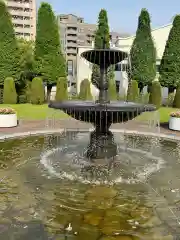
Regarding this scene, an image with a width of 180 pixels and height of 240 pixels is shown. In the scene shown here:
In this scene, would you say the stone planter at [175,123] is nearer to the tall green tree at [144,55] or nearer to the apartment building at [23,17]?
the tall green tree at [144,55]

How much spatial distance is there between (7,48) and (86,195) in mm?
24111

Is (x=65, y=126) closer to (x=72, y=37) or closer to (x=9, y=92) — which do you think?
(x=9, y=92)

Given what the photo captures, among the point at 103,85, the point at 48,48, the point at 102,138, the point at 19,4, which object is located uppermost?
the point at 19,4

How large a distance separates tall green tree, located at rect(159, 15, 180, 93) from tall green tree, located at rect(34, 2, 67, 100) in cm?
1039

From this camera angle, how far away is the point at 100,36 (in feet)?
109

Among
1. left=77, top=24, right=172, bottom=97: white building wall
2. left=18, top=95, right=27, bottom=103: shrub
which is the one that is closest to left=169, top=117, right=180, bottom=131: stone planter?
left=18, top=95, right=27, bottom=103: shrub

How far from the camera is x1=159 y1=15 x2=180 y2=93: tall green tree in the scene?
95.9 ft

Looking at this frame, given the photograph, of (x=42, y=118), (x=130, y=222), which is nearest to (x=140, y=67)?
(x=42, y=118)

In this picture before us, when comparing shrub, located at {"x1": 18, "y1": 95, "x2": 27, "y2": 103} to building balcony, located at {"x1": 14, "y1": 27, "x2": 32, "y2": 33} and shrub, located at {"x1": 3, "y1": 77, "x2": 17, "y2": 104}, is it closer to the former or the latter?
shrub, located at {"x1": 3, "y1": 77, "x2": 17, "y2": 104}

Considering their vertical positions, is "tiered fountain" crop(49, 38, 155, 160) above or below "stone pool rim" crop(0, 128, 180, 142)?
above

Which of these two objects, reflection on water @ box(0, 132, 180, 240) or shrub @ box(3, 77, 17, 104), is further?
shrub @ box(3, 77, 17, 104)

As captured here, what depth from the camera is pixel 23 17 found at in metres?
97.3

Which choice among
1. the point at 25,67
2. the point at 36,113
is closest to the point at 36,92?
the point at 36,113

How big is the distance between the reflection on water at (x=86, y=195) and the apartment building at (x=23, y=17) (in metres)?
91.8
